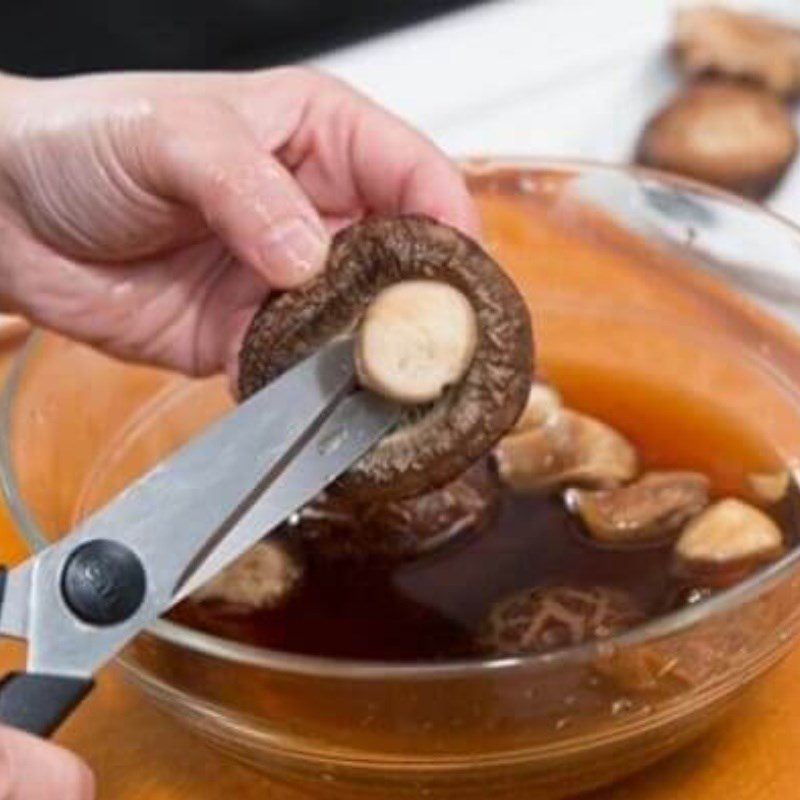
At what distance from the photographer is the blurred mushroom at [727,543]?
2.57 feet

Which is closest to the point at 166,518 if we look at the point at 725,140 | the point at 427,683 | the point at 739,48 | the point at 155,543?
the point at 155,543

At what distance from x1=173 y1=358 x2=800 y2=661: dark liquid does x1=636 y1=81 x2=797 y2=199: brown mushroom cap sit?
0.29 meters

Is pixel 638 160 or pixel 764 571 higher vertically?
pixel 764 571

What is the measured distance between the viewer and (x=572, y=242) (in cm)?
102

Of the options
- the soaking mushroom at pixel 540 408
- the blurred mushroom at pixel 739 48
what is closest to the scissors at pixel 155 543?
the soaking mushroom at pixel 540 408

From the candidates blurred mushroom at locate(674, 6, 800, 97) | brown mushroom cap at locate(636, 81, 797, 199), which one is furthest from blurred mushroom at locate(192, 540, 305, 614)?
blurred mushroom at locate(674, 6, 800, 97)

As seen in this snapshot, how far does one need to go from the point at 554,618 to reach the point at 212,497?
162 mm

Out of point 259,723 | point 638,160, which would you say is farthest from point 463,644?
point 638,160

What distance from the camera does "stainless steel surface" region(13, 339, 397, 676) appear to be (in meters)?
0.64

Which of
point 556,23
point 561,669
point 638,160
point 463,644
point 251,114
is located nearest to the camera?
point 561,669

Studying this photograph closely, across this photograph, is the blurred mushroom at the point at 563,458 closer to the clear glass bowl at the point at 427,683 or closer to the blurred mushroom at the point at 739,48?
the clear glass bowl at the point at 427,683

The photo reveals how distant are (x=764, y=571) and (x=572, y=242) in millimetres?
388

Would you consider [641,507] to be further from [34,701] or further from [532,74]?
[532,74]

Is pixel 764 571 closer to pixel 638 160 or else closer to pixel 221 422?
pixel 221 422
